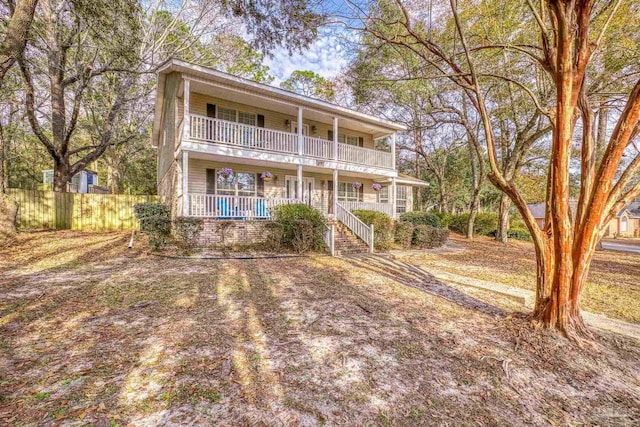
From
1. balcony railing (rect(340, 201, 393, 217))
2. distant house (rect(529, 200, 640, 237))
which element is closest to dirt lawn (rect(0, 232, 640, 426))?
balcony railing (rect(340, 201, 393, 217))

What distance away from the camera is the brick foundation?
9773mm

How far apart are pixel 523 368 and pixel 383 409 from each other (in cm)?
182

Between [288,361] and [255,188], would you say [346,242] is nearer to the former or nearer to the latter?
[255,188]

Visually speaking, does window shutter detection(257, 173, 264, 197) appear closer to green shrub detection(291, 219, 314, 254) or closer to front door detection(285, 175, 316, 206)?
front door detection(285, 175, 316, 206)

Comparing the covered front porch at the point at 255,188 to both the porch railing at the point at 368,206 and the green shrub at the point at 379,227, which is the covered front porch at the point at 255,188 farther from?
the green shrub at the point at 379,227

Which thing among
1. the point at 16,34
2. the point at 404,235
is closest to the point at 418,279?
the point at 404,235

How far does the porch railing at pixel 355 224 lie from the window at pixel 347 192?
372 cm

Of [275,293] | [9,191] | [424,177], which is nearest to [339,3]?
[275,293]

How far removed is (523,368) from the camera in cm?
318

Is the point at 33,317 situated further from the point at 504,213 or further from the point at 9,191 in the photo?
the point at 504,213

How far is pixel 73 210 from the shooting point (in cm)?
1453

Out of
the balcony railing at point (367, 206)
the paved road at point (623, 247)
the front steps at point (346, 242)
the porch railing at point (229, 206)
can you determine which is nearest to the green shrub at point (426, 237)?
the balcony railing at point (367, 206)

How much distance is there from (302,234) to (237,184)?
15.9 ft

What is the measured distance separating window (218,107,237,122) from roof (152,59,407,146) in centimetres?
170
